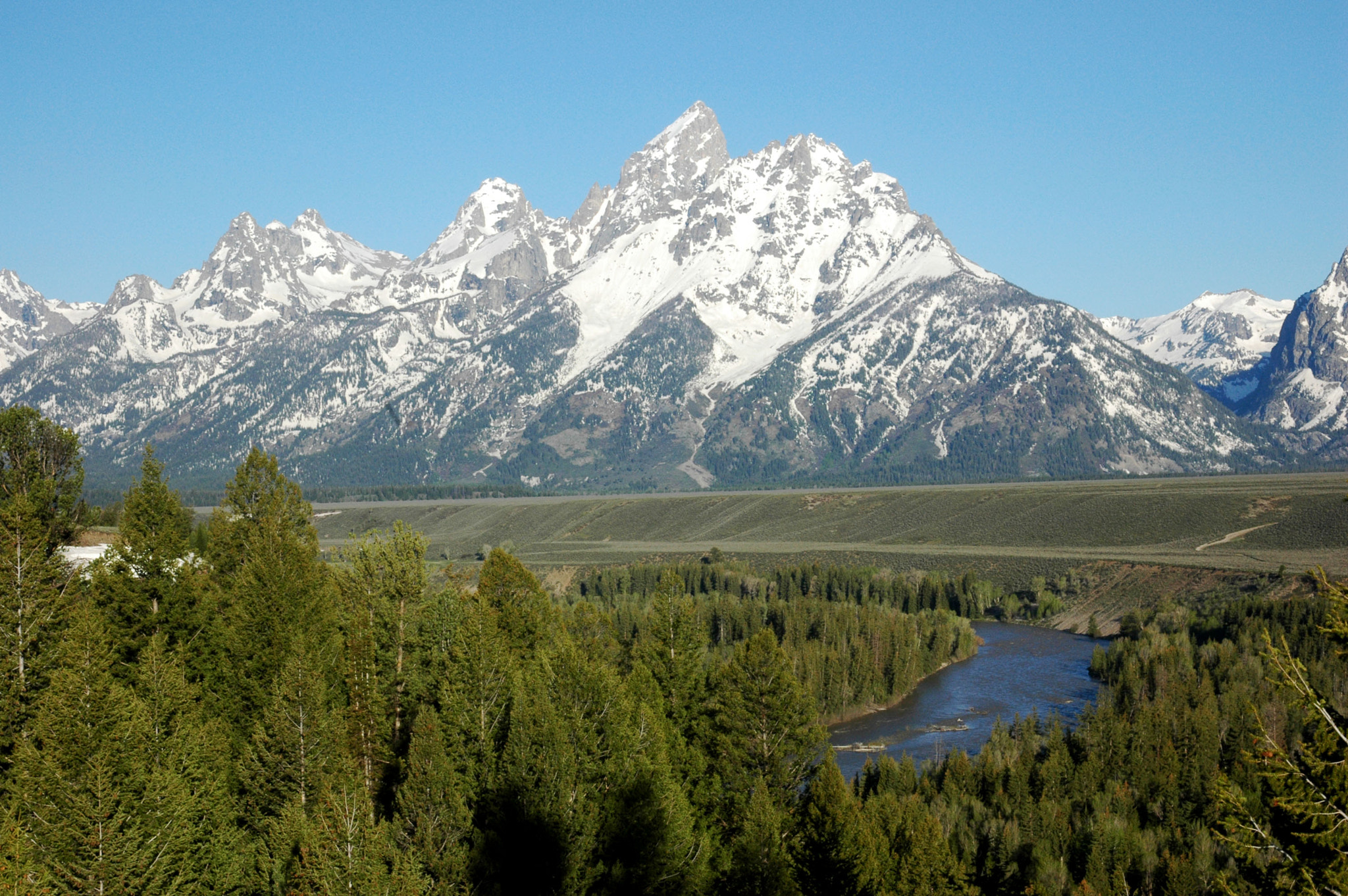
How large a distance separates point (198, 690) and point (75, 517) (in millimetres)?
30033

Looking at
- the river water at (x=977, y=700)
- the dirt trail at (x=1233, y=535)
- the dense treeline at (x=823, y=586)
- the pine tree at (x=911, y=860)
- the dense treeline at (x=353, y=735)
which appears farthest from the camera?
the dirt trail at (x=1233, y=535)

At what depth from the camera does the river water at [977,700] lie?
93500 mm

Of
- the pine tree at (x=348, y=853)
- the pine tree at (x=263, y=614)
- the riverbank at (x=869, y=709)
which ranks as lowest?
the riverbank at (x=869, y=709)

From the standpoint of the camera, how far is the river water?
93.5 m

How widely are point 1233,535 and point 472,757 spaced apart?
6636 inches

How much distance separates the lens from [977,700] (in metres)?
110

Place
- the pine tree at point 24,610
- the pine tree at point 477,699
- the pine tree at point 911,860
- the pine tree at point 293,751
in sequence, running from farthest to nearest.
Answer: the pine tree at point 477,699
the pine tree at point 911,860
the pine tree at point 293,751
the pine tree at point 24,610

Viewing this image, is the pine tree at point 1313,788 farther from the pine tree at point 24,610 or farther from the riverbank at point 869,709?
the riverbank at point 869,709

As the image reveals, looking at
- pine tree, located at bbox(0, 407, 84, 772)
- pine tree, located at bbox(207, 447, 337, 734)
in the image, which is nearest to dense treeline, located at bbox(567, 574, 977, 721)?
pine tree, located at bbox(207, 447, 337, 734)

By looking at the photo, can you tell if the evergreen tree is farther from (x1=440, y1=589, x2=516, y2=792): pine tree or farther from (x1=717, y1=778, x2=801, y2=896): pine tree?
(x1=717, y1=778, x2=801, y2=896): pine tree

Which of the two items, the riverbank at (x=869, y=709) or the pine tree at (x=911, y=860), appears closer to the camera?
the pine tree at (x=911, y=860)

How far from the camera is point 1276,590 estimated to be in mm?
138000

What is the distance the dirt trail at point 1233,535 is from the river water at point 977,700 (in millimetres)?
46160

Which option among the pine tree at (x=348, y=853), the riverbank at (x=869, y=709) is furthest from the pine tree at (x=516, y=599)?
the riverbank at (x=869, y=709)
